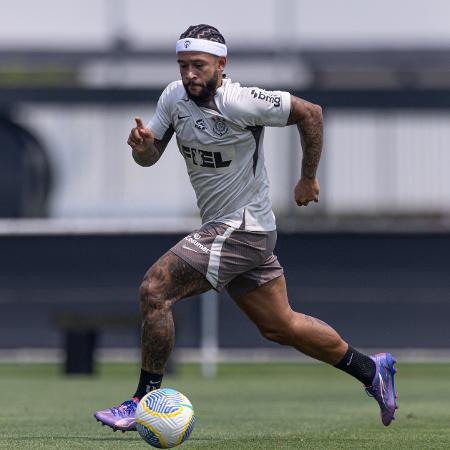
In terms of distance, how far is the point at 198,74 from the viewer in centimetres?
860

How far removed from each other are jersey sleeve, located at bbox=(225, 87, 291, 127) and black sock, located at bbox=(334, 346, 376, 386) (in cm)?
158

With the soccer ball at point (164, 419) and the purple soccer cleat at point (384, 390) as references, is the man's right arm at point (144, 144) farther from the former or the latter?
the purple soccer cleat at point (384, 390)

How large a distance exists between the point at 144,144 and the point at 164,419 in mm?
1667

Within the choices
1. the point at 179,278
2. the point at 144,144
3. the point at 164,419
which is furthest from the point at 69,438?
the point at 144,144

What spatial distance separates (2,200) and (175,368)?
6.94m

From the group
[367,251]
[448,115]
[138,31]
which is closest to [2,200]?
[367,251]

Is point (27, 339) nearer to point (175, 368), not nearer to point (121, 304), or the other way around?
point (121, 304)

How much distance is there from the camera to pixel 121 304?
2414 centimetres

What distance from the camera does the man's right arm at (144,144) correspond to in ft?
27.9

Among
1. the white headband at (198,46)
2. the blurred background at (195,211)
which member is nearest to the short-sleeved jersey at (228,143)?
the white headband at (198,46)

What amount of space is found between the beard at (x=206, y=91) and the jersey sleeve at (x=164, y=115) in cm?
18

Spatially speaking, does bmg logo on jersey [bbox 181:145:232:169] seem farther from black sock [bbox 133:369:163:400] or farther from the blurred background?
the blurred background

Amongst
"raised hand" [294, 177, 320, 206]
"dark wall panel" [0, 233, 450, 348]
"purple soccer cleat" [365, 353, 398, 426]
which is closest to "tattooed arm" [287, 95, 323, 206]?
"raised hand" [294, 177, 320, 206]

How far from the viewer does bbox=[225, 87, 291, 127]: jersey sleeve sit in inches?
339
